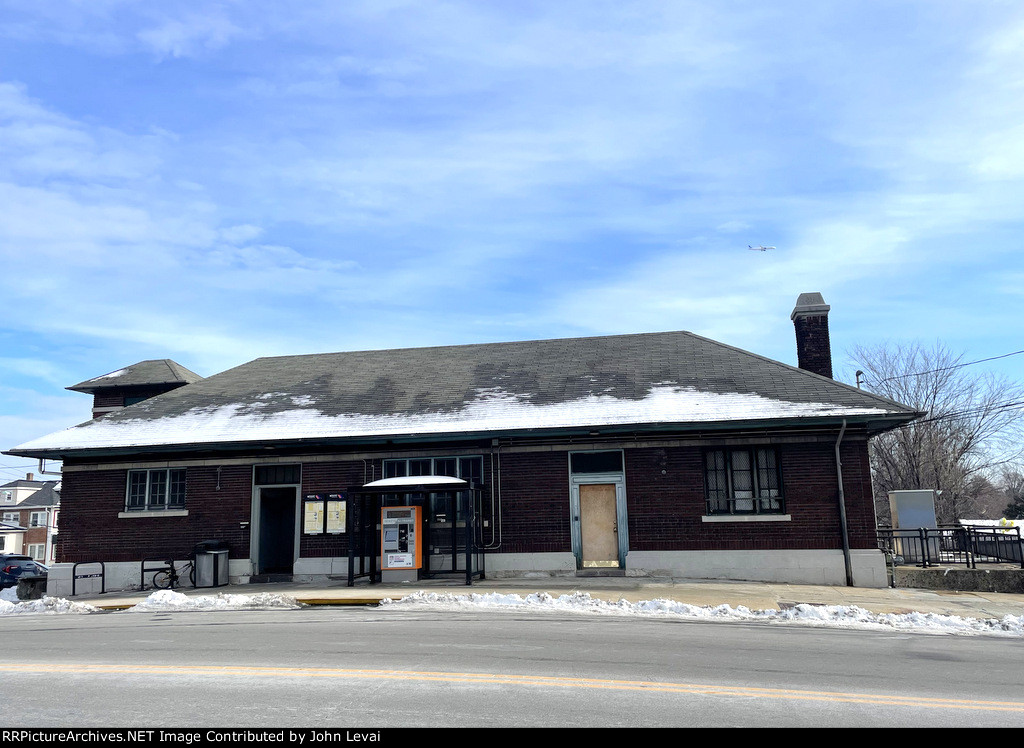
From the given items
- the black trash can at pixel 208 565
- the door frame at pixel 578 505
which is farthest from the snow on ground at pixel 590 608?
the door frame at pixel 578 505

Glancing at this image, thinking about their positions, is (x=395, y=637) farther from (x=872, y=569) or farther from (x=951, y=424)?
(x=951, y=424)

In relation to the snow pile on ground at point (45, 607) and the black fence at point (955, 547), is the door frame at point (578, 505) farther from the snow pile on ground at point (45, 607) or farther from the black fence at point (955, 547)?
the snow pile on ground at point (45, 607)

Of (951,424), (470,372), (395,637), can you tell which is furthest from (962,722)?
(951,424)

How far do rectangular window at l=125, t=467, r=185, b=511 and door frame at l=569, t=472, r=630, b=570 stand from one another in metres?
9.92

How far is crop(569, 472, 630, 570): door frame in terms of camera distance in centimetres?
1770

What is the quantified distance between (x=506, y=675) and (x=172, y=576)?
542 inches

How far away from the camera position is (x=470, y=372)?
74.0 ft

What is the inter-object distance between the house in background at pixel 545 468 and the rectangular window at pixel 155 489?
0.04m

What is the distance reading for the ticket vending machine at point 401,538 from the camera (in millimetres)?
16875

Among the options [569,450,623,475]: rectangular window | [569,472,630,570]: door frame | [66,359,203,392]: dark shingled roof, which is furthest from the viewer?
[66,359,203,392]: dark shingled roof

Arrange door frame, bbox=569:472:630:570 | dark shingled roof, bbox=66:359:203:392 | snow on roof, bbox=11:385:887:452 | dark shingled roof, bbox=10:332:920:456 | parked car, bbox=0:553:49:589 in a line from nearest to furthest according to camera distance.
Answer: snow on roof, bbox=11:385:887:452
dark shingled roof, bbox=10:332:920:456
door frame, bbox=569:472:630:570
parked car, bbox=0:553:49:589
dark shingled roof, bbox=66:359:203:392

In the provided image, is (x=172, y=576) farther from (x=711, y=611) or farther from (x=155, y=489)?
(x=711, y=611)

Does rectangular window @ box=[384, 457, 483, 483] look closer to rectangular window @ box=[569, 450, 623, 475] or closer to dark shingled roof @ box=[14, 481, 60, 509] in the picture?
rectangular window @ box=[569, 450, 623, 475]

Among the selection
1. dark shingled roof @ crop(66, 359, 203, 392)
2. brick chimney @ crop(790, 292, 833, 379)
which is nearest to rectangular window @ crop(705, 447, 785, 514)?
brick chimney @ crop(790, 292, 833, 379)
